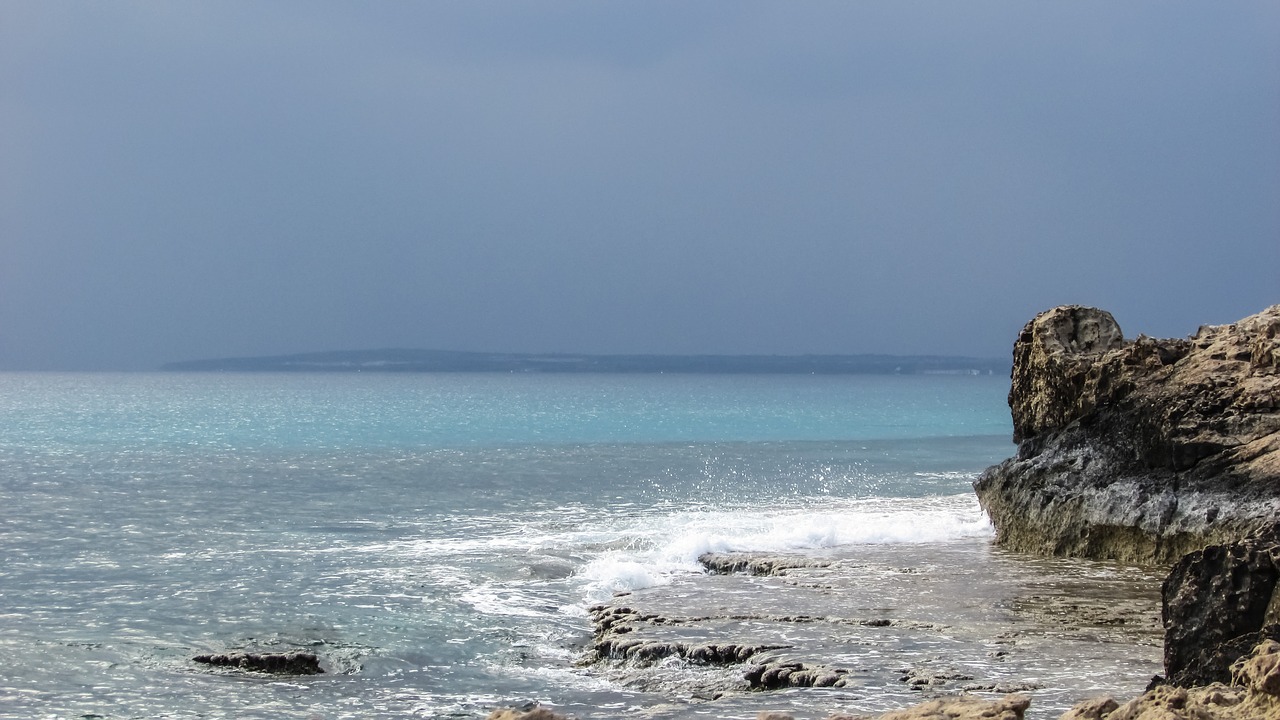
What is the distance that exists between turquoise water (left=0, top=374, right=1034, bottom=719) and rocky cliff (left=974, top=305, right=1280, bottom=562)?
95.0 inches

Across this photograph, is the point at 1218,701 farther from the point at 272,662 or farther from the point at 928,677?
the point at 272,662

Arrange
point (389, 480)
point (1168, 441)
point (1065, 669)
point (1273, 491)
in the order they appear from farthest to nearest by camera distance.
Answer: point (389, 480) < point (1168, 441) < point (1273, 491) < point (1065, 669)

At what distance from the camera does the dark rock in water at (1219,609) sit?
329 inches

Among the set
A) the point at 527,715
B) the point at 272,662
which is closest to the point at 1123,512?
the point at 272,662

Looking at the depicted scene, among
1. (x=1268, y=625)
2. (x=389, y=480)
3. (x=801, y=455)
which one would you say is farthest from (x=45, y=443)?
(x=1268, y=625)

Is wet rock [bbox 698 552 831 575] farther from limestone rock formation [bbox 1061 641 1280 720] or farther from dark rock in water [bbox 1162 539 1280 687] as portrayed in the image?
limestone rock formation [bbox 1061 641 1280 720]

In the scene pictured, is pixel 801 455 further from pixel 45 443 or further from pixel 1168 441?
pixel 45 443

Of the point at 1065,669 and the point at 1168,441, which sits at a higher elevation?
the point at 1168,441

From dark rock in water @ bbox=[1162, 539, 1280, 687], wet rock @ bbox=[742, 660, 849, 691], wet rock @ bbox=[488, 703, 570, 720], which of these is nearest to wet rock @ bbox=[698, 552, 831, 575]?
wet rock @ bbox=[742, 660, 849, 691]

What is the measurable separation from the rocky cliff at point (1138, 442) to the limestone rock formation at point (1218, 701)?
9142 millimetres

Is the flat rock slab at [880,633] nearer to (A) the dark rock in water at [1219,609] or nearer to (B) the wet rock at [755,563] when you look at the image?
(B) the wet rock at [755,563]

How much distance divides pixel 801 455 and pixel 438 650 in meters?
35.1

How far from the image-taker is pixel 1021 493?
20172mm

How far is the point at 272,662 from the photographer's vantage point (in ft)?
44.5
